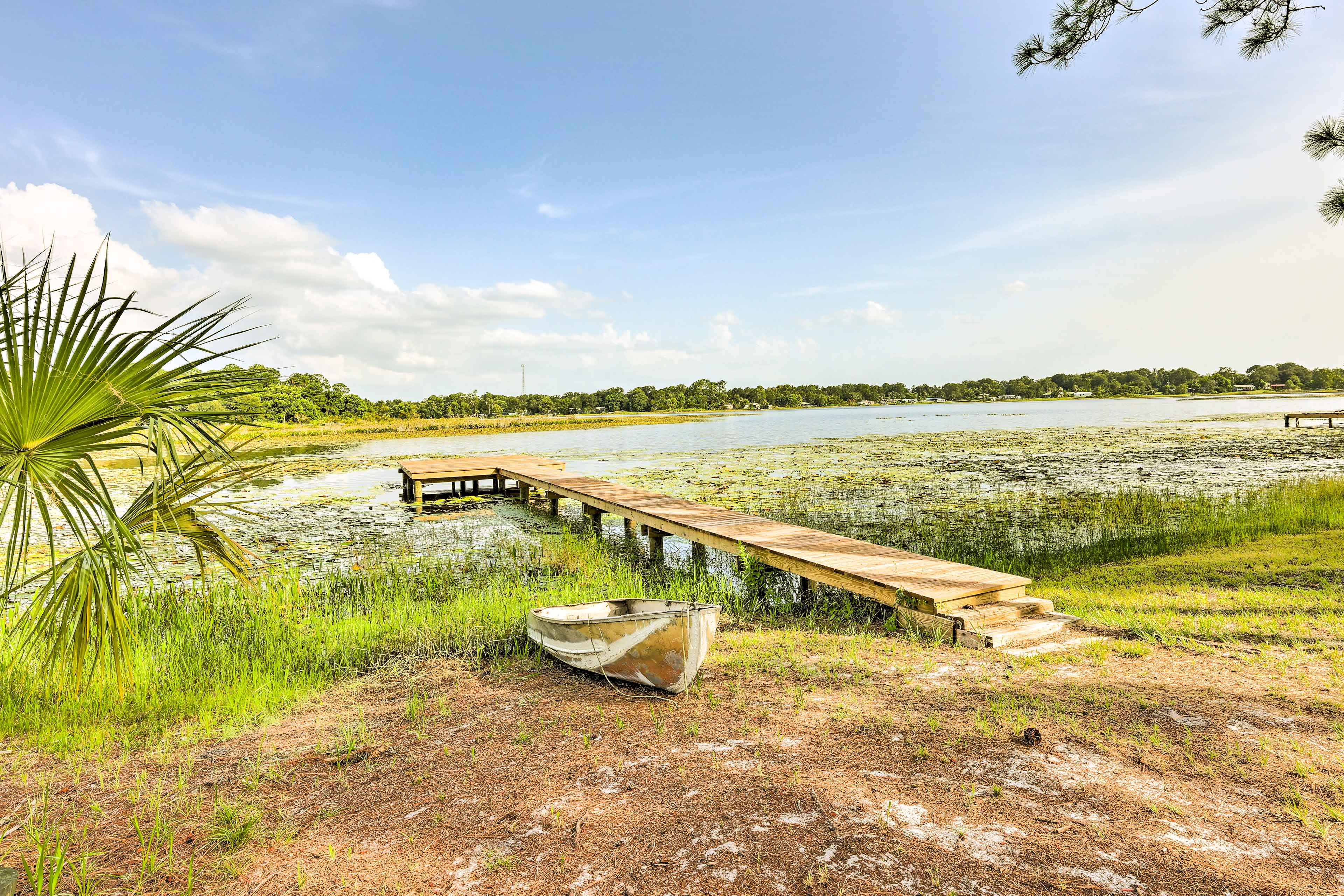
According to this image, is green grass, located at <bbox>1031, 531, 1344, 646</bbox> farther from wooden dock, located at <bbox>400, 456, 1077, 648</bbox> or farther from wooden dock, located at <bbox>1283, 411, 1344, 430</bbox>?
wooden dock, located at <bbox>1283, 411, 1344, 430</bbox>

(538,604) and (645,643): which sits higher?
(645,643)

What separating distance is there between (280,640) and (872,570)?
201 inches

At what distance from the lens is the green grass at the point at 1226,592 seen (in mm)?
5020

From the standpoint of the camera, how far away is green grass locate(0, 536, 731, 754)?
4.13 m

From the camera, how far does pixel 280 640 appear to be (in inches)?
216

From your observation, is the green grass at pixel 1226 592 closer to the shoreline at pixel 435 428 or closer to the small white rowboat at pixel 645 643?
the small white rowboat at pixel 645 643

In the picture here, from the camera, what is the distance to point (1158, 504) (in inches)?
444

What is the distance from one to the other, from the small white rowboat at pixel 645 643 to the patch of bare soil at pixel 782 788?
→ 0.18 m

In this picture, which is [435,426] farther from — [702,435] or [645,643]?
[645,643]

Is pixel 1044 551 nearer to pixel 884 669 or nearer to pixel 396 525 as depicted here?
pixel 884 669

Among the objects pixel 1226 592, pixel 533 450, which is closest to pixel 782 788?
pixel 1226 592

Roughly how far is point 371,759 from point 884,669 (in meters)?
3.27

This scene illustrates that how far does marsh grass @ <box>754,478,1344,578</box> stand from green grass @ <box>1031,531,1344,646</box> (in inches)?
16.6

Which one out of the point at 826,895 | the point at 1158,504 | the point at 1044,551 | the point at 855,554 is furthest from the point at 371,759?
the point at 1158,504
